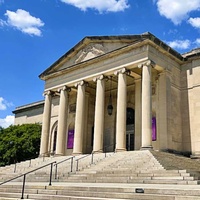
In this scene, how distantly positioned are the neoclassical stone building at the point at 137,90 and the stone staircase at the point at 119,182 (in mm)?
3769

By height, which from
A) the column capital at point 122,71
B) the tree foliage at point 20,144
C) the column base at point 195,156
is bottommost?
the column base at point 195,156

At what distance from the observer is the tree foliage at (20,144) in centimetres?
3553

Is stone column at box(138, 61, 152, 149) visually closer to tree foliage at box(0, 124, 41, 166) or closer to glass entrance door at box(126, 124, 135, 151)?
glass entrance door at box(126, 124, 135, 151)

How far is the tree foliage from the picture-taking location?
3553 cm

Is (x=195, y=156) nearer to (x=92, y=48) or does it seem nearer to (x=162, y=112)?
(x=162, y=112)

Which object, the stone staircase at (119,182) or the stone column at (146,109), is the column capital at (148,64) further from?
the stone staircase at (119,182)

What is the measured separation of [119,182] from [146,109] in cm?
881

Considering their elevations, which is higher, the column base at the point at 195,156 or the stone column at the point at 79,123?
the stone column at the point at 79,123

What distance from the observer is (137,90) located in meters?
26.2

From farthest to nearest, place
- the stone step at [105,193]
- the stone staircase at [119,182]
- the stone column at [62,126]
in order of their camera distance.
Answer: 1. the stone column at [62,126]
2. the stone staircase at [119,182]
3. the stone step at [105,193]

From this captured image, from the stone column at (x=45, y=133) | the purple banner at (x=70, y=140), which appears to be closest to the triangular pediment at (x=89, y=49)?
the stone column at (x=45, y=133)

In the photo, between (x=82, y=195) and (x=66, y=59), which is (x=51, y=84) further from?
(x=82, y=195)

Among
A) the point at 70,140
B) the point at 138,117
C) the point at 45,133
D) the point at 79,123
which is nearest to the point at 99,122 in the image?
the point at 79,123

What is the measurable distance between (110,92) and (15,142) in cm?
1373
